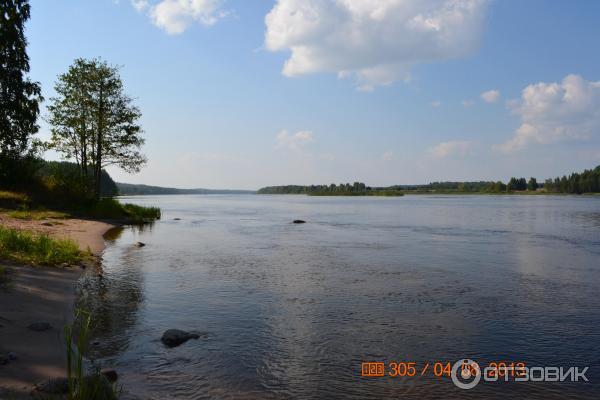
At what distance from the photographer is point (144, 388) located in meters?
8.53

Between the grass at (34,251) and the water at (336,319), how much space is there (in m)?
1.94

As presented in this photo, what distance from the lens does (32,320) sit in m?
11.0

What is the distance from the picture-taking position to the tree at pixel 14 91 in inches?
1414

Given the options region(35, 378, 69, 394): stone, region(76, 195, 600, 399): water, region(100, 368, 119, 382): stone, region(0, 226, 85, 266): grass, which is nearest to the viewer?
region(35, 378, 69, 394): stone

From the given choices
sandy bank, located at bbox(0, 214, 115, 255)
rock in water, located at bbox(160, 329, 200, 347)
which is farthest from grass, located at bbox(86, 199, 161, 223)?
rock in water, located at bbox(160, 329, 200, 347)

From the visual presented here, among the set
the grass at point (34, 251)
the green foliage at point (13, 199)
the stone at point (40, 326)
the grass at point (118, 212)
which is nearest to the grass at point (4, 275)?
the grass at point (34, 251)

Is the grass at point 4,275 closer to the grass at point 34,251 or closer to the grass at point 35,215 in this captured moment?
the grass at point 34,251

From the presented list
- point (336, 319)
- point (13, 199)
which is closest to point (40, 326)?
point (336, 319)

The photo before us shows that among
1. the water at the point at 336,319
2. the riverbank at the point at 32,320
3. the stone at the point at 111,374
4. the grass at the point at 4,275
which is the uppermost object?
the grass at the point at 4,275

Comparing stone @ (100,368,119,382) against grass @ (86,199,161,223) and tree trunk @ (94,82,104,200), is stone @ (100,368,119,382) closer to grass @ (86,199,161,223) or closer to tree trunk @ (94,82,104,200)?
grass @ (86,199,161,223)

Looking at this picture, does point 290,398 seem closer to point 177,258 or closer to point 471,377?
point 471,377

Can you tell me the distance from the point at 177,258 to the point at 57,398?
18.9m

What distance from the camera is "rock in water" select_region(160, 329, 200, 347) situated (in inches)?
435

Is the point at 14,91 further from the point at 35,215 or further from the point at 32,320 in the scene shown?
the point at 32,320
